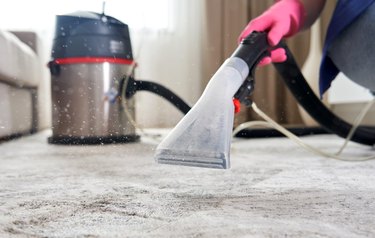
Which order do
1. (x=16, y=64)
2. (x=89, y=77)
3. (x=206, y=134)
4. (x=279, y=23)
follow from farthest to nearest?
(x=16, y=64) → (x=89, y=77) → (x=279, y=23) → (x=206, y=134)

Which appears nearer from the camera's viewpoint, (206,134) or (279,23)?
(206,134)

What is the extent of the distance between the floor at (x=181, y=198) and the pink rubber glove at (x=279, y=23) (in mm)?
208

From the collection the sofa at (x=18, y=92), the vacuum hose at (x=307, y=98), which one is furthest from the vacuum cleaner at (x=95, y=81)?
the vacuum hose at (x=307, y=98)

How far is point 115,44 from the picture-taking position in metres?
0.69

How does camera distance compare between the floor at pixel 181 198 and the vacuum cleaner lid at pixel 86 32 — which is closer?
the floor at pixel 181 198

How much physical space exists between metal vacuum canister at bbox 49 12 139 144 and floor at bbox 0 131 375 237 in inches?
2.6

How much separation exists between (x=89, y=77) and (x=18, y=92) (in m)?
0.28

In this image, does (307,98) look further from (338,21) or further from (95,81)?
(95,81)

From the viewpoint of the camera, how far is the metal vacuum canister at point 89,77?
1.88 feet

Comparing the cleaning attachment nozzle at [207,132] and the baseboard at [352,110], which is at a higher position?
the cleaning attachment nozzle at [207,132]

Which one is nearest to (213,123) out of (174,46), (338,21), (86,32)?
(86,32)

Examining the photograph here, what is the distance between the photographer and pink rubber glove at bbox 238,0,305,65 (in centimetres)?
74

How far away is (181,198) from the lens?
55 cm

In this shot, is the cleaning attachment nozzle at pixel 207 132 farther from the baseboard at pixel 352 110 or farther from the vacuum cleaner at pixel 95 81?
the baseboard at pixel 352 110
